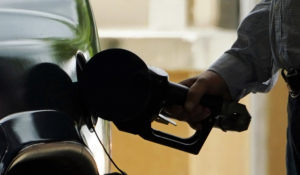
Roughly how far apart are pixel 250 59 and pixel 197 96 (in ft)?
0.64

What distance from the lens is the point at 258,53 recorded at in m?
0.94

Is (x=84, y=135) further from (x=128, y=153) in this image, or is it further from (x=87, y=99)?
(x=128, y=153)

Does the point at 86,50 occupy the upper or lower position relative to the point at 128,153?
upper

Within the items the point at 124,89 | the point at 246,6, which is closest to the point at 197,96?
the point at 124,89

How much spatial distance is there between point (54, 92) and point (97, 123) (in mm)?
92

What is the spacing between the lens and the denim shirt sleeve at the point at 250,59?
3.06 ft

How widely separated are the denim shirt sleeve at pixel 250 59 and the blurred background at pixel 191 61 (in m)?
1.32

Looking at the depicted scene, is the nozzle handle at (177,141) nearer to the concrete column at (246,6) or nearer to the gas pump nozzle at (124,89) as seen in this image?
the gas pump nozzle at (124,89)

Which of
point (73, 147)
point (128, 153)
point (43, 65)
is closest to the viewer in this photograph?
point (73, 147)

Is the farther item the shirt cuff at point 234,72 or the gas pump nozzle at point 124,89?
the shirt cuff at point 234,72

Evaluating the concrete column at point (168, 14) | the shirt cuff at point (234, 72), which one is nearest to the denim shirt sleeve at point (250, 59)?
the shirt cuff at point (234, 72)

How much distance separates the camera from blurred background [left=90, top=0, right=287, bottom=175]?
2332mm

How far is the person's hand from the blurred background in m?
1.37

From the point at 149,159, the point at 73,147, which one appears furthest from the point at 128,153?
the point at 73,147
